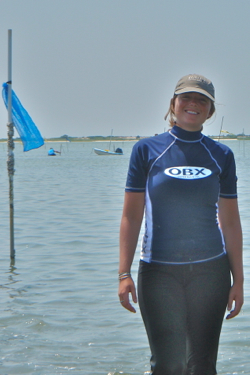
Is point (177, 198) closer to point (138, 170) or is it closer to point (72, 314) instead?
point (138, 170)

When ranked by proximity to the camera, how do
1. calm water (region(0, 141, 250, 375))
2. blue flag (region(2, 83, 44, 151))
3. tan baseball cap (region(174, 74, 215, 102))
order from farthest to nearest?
1. blue flag (region(2, 83, 44, 151))
2. calm water (region(0, 141, 250, 375))
3. tan baseball cap (region(174, 74, 215, 102))

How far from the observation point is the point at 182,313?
2898mm

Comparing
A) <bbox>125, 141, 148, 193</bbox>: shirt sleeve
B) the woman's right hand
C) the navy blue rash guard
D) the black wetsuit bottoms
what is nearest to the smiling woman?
the navy blue rash guard

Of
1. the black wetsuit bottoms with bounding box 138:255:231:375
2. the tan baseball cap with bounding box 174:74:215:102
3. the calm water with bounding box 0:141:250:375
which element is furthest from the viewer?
the calm water with bounding box 0:141:250:375

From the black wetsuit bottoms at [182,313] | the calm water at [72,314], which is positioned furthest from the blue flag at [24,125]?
the black wetsuit bottoms at [182,313]

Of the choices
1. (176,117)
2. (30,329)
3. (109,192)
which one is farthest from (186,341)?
(109,192)

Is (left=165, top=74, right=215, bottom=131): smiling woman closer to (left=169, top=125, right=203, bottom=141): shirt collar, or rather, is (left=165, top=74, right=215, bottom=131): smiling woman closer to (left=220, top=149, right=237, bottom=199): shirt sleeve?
(left=169, top=125, right=203, bottom=141): shirt collar

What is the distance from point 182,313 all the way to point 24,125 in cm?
670

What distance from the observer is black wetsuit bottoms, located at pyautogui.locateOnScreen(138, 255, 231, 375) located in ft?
9.44

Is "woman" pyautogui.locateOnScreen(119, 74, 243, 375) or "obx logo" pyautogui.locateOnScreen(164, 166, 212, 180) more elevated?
"obx logo" pyautogui.locateOnScreen(164, 166, 212, 180)

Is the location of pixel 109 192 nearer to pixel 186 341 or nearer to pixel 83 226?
pixel 83 226

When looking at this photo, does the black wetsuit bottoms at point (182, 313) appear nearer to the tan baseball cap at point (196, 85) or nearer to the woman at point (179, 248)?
the woman at point (179, 248)

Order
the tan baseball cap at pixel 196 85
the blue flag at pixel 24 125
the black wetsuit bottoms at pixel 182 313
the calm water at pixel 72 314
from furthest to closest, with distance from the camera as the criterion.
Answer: the blue flag at pixel 24 125, the calm water at pixel 72 314, the tan baseball cap at pixel 196 85, the black wetsuit bottoms at pixel 182 313

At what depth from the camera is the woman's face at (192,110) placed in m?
3.04
